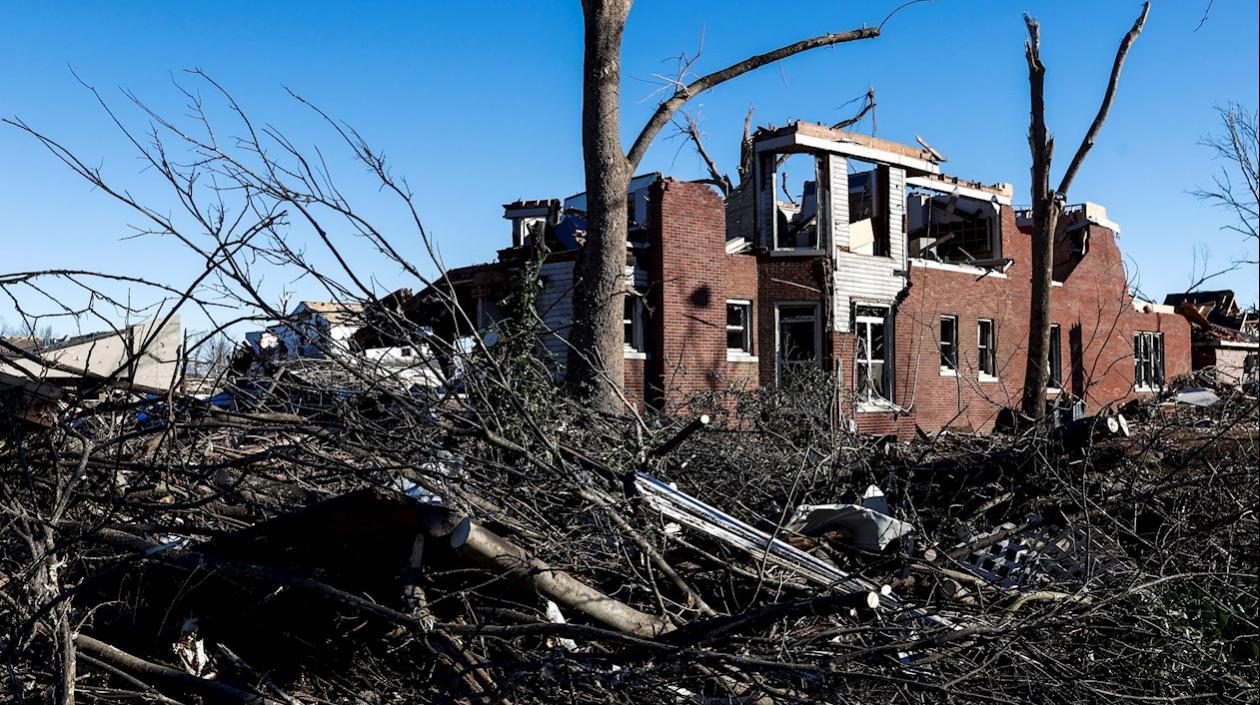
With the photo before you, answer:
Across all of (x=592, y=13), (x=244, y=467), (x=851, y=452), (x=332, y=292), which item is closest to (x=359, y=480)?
(x=244, y=467)

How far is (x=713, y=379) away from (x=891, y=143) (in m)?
6.56

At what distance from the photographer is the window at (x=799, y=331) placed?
813 inches

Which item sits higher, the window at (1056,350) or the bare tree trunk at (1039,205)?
the bare tree trunk at (1039,205)

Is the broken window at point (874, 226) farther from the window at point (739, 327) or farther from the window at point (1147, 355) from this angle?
the window at point (1147, 355)

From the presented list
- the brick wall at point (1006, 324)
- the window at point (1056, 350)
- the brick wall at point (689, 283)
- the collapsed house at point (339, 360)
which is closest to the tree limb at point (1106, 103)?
the brick wall at point (1006, 324)

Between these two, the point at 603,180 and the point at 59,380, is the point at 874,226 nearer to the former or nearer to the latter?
the point at 603,180

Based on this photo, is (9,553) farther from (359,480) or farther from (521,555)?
(521,555)

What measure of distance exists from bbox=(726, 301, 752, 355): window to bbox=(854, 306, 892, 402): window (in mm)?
2305

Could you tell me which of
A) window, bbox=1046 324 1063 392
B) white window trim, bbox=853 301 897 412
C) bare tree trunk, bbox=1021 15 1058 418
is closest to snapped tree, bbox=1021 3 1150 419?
bare tree trunk, bbox=1021 15 1058 418

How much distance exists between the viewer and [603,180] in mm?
11586

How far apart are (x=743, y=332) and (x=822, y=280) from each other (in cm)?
182

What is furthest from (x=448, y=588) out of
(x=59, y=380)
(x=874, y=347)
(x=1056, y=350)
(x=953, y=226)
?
(x=1056, y=350)

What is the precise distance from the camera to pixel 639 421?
21.0 ft

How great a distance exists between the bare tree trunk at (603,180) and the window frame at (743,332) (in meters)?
8.62
